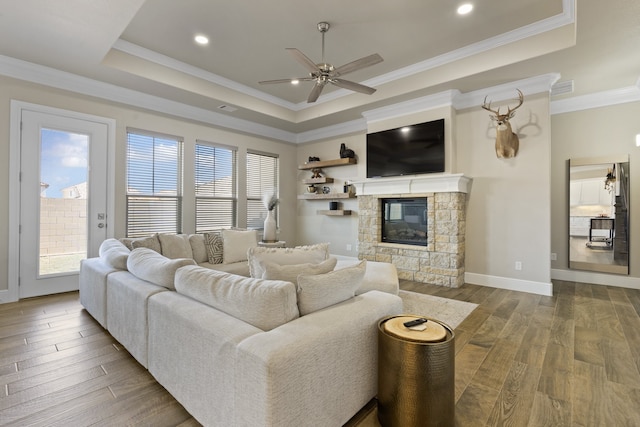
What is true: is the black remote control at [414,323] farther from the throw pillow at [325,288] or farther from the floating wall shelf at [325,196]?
the floating wall shelf at [325,196]

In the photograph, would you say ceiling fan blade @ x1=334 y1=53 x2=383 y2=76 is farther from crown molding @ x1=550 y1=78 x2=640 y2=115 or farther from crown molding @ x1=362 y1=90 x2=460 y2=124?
crown molding @ x1=550 y1=78 x2=640 y2=115

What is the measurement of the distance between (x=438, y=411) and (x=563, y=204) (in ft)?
15.9

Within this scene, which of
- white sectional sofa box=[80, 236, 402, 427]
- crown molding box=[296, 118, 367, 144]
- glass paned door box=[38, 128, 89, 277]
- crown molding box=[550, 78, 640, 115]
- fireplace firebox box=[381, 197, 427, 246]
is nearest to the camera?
white sectional sofa box=[80, 236, 402, 427]

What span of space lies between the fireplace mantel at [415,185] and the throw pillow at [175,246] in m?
3.04

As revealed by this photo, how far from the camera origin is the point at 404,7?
3.04 m

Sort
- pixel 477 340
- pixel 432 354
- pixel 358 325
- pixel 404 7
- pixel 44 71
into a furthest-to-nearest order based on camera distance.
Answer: pixel 44 71 → pixel 404 7 → pixel 477 340 → pixel 358 325 → pixel 432 354

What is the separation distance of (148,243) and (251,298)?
107 inches

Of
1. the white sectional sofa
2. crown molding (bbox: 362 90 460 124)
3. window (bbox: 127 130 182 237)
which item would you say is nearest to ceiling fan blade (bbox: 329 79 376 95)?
crown molding (bbox: 362 90 460 124)

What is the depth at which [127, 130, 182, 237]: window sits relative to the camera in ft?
15.0

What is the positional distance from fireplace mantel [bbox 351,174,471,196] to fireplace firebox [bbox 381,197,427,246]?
20cm

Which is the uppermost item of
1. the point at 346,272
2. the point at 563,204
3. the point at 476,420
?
the point at 563,204

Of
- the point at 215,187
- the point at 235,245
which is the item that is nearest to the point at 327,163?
the point at 215,187

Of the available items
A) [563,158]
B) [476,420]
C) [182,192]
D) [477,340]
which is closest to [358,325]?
[476,420]

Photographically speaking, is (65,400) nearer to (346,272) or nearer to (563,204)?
(346,272)
